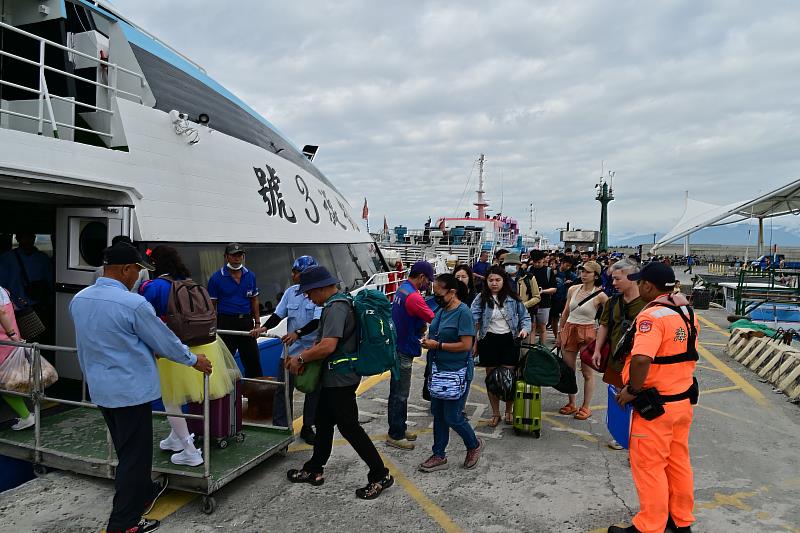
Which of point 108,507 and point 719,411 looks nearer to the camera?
point 108,507

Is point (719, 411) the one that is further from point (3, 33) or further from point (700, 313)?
point (700, 313)

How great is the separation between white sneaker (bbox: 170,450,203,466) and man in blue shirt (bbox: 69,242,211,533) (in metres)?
0.51

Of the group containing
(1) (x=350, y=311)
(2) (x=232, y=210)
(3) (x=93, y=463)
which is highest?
(2) (x=232, y=210)

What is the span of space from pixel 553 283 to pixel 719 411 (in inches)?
127

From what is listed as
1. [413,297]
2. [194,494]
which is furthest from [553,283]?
[194,494]

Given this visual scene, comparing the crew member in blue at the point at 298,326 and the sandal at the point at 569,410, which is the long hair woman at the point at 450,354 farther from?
the sandal at the point at 569,410

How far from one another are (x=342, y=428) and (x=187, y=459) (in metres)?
1.09

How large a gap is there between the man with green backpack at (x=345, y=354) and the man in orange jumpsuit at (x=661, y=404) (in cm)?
161

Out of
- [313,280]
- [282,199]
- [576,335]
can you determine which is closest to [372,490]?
[313,280]

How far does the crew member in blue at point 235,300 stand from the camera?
16.2 ft

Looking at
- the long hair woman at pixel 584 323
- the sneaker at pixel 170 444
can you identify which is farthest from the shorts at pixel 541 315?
the sneaker at pixel 170 444

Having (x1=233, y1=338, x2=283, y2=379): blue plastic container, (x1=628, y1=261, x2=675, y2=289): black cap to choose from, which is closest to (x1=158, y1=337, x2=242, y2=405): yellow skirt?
(x1=233, y1=338, x2=283, y2=379): blue plastic container

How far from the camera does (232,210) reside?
5805 mm

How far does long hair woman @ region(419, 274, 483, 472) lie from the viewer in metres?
4.06
